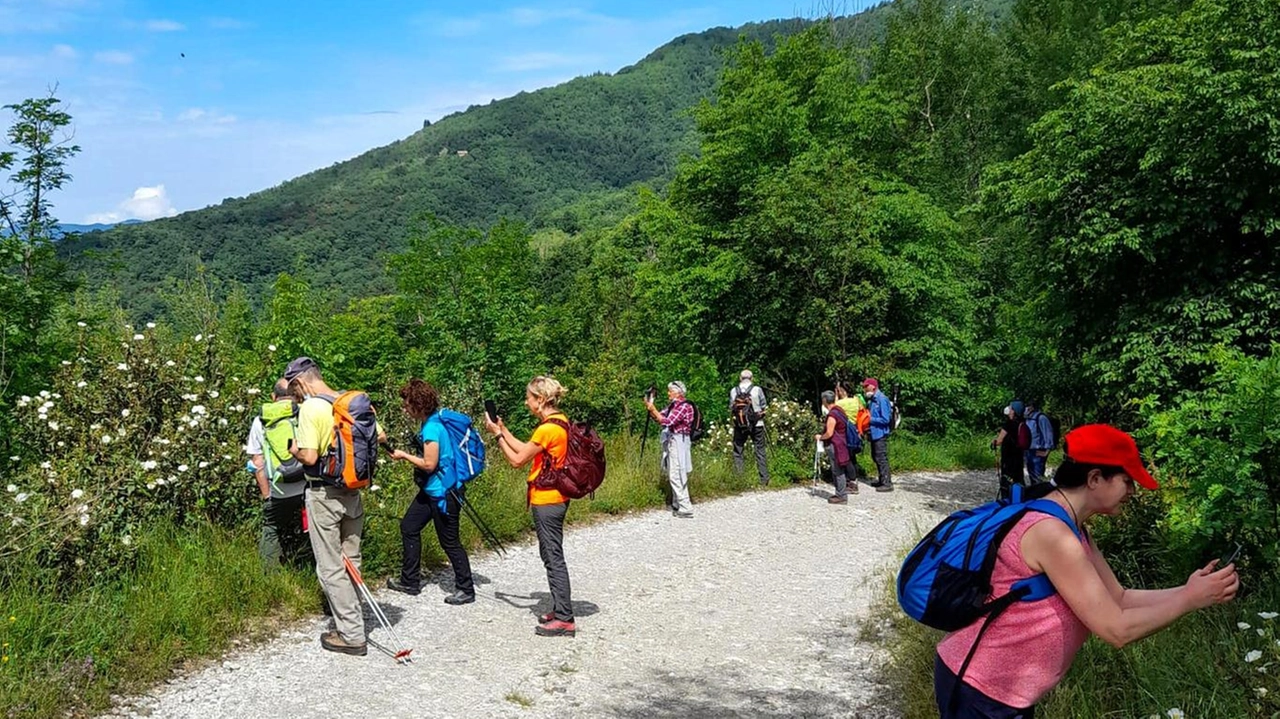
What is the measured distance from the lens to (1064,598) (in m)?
2.56

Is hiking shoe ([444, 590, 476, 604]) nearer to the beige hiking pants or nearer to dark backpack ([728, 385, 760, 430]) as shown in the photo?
the beige hiking pants

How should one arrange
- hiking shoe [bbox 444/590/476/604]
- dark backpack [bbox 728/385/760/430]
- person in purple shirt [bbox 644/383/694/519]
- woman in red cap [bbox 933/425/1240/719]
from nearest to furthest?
1. woman in red cap [bbox 933/425/1240/719]
2. hiking shoe [bbox 444/590/476/604]
3. person in purple shirt [bbox 644/383/694/519]
4. dark backpack [bbox 728/385/760/430]

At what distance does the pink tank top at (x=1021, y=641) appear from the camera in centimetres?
263

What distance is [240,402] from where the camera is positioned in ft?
25.3

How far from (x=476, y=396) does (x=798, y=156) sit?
1345 cm

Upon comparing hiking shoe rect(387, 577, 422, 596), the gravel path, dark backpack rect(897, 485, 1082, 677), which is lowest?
the gravel path

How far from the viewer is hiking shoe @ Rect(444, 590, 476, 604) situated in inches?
280

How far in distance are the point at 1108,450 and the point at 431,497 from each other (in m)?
5.41

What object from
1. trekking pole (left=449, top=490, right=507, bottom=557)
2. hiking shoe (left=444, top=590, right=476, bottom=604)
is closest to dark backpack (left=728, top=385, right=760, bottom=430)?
trekking pole (left=449, top=490, right=507, bottom=557)

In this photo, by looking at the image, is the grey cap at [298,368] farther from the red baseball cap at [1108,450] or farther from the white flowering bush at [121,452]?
the red baseball cap at [1108,450]

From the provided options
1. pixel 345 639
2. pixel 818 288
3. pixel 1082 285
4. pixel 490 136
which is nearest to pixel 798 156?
pixel 818 288

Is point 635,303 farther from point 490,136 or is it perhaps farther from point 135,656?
point 490,136

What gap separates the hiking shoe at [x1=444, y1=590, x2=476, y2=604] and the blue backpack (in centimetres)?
91

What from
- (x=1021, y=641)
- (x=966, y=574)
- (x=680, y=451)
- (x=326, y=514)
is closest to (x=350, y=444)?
(x=326, y=514)
